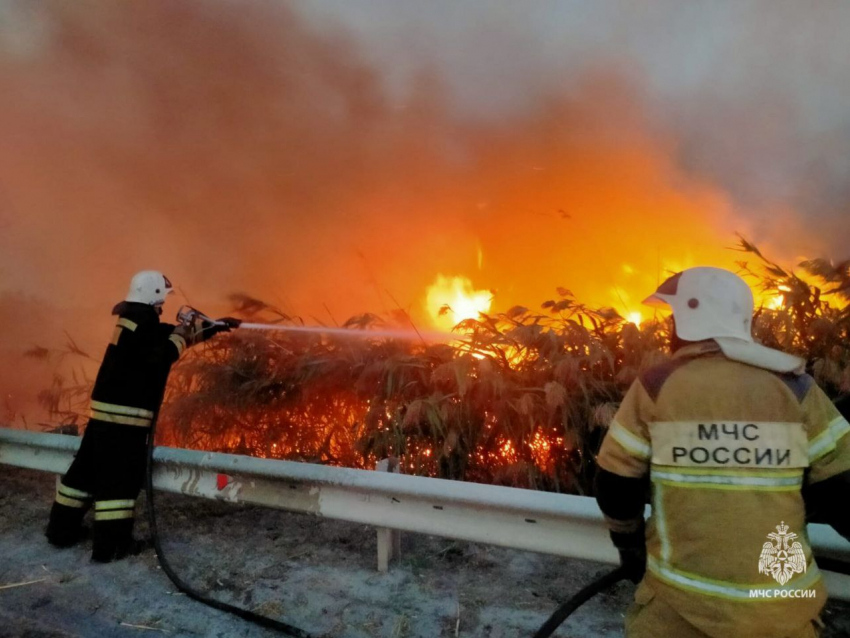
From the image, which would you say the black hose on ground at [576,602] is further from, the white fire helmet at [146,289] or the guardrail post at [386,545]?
the white fire helmet at [146,289]

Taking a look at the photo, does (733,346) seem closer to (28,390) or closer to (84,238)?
(28,390)

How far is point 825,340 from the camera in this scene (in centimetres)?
347

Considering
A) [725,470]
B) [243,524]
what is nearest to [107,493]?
[243,524]

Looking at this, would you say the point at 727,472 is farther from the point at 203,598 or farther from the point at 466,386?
the point at 203,598

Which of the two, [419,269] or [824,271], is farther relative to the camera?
[419,269]

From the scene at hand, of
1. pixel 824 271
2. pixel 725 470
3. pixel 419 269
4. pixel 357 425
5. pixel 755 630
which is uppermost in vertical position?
pixel 419 269

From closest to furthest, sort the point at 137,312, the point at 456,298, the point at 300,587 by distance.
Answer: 1. the point at 300,587
2. the point at 137,312
3. the point at 456,298

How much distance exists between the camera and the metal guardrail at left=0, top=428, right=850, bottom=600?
2.43 metres

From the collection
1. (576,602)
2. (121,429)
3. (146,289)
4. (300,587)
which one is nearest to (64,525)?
(121,429)

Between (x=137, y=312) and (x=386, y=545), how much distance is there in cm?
193

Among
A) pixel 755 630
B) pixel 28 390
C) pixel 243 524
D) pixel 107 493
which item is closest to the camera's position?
pixel 755 630

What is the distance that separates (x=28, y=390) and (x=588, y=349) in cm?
538

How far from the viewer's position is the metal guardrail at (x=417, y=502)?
2.43 meters

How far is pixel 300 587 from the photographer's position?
2838mm
